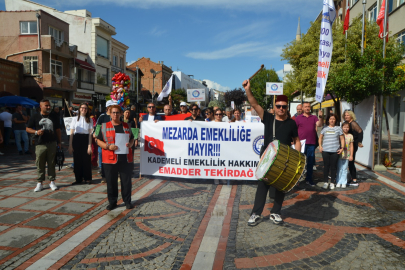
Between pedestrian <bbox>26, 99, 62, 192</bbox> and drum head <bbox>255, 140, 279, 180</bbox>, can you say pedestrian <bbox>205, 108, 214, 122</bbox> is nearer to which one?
pedestrian <bbox>26, 99, 62, 192</bbox>

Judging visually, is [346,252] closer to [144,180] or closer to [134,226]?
[134,226]

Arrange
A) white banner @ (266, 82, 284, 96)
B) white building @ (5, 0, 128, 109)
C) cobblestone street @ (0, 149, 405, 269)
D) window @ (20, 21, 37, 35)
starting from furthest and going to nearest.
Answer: white building @ (5, 0, 128, 109)
window @ (20, 21, 37, 35)
white banner @ (266, 82, 284, 96)
cobblestone street @ (0, 149, 405, 269)

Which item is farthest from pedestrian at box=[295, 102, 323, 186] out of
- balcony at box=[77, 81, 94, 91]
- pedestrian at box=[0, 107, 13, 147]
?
balcony at box=[77, 81, 94, 91]

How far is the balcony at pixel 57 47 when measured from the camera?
26.6 m

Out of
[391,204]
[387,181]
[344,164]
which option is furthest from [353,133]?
[391,204]

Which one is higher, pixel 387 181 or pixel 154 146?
pixel 154 146

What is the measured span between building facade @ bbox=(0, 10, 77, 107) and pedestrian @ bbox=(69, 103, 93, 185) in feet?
71.7

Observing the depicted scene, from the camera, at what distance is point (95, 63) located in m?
35.7

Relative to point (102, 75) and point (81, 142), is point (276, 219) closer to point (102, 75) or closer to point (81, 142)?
point (81, 142)

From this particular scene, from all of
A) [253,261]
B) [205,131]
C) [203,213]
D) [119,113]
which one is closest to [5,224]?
[119,113]

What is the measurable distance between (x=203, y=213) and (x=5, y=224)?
2.99 metres

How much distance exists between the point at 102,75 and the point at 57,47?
10.1 m

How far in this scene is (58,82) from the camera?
2780 centimetres

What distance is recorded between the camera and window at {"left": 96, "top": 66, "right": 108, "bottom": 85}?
3692cm
